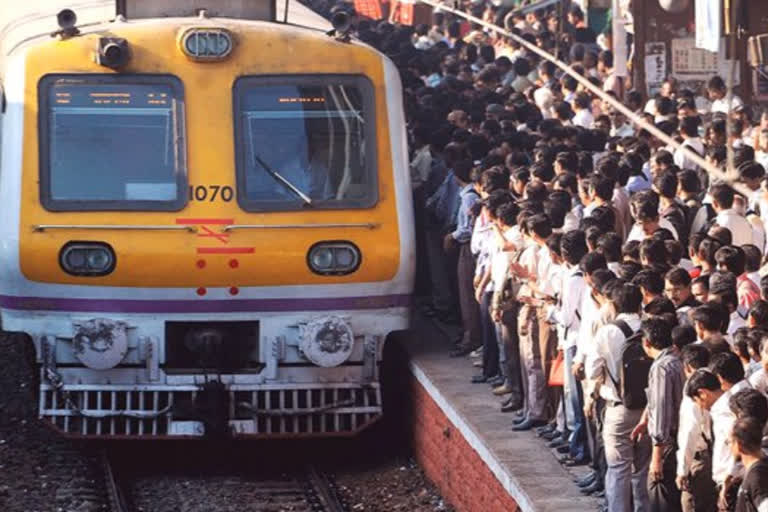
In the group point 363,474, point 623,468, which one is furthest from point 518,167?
point 623,468

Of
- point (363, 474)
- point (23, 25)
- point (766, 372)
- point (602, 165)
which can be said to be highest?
point (23, 25)

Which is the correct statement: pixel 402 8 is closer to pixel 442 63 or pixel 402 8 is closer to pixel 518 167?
pixel 442 63

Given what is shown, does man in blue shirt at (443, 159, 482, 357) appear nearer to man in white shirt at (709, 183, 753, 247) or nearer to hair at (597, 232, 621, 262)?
man in white shirt at (709, 183, 753, 247)

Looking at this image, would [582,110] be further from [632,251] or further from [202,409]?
[632,251]

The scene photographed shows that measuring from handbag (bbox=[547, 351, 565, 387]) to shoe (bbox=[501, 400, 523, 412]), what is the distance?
0.80m

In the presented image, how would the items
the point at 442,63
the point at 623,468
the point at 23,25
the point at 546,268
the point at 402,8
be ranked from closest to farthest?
the point at 623,468 < the point at 546,268 < the point at 23,25 < the point at 442,63 < the point at 402,8

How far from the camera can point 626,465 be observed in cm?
941

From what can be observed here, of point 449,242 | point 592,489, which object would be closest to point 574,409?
point 592,489

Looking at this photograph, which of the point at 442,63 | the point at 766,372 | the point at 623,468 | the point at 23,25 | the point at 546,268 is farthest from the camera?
the point at 442,63

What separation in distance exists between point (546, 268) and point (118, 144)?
273 centimetres

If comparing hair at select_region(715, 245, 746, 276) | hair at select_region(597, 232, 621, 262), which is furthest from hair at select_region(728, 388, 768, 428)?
hair at select_region(597, 232, 621, 262)

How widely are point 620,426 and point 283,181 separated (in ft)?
12.2

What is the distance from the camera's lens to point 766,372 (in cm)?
826

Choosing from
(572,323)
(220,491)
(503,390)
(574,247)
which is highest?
(574,247)
